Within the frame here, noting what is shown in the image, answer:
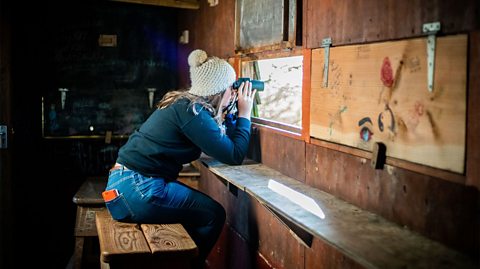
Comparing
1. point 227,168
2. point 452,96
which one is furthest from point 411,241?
point 227,168

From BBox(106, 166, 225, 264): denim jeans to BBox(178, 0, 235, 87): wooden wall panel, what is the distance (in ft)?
4.03

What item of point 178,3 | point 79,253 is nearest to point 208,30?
point 178,3

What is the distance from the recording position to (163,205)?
2949mm

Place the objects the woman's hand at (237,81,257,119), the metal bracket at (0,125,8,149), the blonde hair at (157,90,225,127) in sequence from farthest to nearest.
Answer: the metal bracket at (0,125,8,149) < the woman's hand at (237,81,257,119) < the blonde hair at (157,90,225,127)

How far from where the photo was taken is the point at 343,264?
89.7 inches

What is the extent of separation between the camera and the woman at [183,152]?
293 cm

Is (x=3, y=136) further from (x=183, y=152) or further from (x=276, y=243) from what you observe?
(x=276, y=243)

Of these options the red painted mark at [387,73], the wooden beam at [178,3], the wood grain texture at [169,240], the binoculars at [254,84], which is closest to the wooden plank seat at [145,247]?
the wood grain texture at [169,240]

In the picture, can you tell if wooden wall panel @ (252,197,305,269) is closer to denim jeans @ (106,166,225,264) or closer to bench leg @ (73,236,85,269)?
denim jeans @ (106,166,225,264)

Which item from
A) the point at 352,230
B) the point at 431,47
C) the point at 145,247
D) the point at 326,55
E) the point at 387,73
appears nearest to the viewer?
the point at 431,47

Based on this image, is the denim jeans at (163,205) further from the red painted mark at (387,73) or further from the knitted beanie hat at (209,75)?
the red painted mark at (387,73)

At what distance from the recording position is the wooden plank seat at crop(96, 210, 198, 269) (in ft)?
8.57

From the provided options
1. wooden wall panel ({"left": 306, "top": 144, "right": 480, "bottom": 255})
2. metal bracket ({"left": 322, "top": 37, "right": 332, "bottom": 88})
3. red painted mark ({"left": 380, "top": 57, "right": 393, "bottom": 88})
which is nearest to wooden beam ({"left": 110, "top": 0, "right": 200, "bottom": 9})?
metal bracket ({"left": 322, "top": 37, "right": 332, "bottom": 88})

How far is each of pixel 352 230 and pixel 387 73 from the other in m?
0.61
